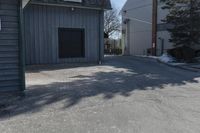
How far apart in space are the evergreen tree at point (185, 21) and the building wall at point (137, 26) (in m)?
7.97

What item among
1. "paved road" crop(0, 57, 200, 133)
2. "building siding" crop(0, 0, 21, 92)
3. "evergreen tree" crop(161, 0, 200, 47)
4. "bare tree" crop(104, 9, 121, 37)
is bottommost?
"paved road" crop(0, 57, 200, 133)

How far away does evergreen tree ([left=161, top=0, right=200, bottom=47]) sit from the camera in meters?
17.8

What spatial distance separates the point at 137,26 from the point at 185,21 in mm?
11355

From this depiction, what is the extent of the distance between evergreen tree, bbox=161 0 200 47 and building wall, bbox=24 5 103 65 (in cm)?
530

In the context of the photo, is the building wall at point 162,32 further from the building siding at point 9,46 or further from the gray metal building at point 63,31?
the building siding at point 9,46

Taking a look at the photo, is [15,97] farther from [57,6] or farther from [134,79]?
[57,6]

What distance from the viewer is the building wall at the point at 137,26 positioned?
27.3 metres

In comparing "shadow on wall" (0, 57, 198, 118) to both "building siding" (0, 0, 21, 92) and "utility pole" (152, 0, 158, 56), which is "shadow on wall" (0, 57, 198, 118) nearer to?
"building siding" (0, 0, 21, 92)

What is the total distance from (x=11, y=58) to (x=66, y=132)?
10.2ft

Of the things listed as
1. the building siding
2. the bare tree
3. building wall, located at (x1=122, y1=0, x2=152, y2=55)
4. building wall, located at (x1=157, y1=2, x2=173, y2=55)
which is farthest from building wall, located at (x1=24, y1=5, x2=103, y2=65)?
the bare tree

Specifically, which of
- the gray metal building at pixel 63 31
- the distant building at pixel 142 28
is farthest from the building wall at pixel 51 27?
the distant building at pixel 142 28

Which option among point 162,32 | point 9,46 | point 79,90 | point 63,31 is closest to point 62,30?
point 63,31

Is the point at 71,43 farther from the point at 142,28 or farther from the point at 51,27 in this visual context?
the point at 142,28

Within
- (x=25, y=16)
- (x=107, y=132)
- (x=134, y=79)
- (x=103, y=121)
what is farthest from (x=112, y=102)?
(x=25, y=16)
